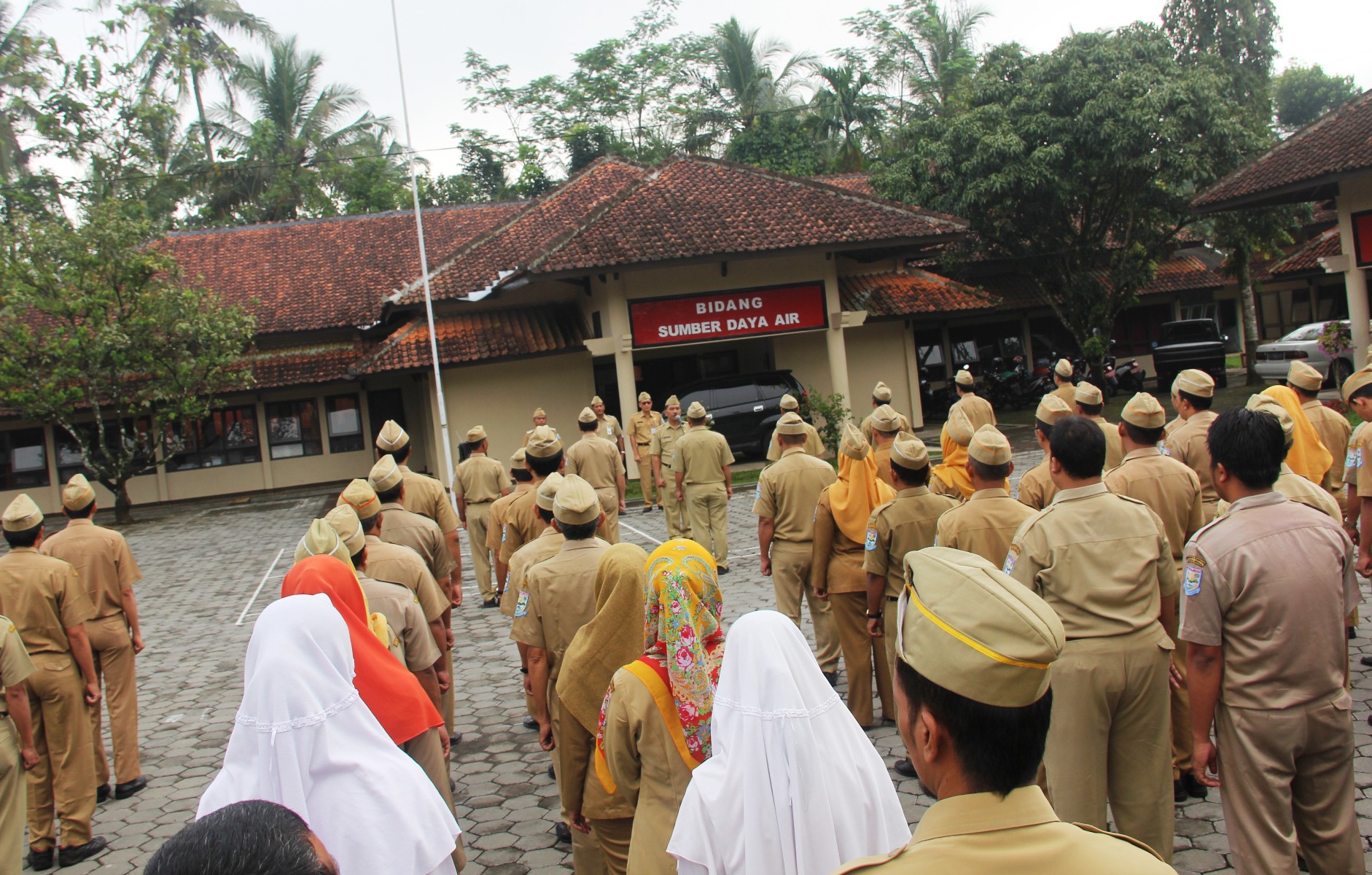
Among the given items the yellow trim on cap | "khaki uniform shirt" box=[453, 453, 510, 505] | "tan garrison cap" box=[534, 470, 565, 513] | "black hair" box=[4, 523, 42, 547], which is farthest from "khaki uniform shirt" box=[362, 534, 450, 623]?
"khaki uniform shirt" box=[453, 453, 510, 505]

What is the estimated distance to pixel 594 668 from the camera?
3711 mm

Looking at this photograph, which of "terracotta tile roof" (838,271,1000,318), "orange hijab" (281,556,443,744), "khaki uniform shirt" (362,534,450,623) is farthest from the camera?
"terracotta tile roof" (838,271,1000,318)

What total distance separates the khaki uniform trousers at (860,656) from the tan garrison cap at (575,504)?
7.35 ft

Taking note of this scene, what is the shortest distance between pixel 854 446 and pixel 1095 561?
251cm

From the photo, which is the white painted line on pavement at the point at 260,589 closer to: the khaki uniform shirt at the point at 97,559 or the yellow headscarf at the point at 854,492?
the khaki uniform shirt at the point at 97,559

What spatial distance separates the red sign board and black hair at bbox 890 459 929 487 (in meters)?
15.3

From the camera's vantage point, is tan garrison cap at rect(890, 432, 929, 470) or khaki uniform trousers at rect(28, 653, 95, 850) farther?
tan garrison cap at rect(890, 432, 929, 470)

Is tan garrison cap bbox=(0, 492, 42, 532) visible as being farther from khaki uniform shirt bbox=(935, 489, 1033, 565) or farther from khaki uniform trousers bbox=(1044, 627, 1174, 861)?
khaki uniform trousers bbox=(1044, 627, 1174, 861)

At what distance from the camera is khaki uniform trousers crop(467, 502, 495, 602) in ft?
34.6

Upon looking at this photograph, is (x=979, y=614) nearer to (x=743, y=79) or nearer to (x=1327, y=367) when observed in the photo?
(x=1327, y=367)

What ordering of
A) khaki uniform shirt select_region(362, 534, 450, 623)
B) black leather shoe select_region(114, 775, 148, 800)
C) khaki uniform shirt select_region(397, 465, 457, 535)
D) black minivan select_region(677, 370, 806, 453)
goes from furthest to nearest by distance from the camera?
black minivan select_region(677, 370, 806, 453) < khaki uniform shirt select_region(397, 465, 457, 535) < black leather shoe select_region(114, 775, 148, 800) < khaki uniform shirt select_region(362, 534, 450, 623)

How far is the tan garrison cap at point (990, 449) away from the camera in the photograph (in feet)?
16.4

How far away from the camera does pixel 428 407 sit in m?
23.5

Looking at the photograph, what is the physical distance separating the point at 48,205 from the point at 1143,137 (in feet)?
96.5
